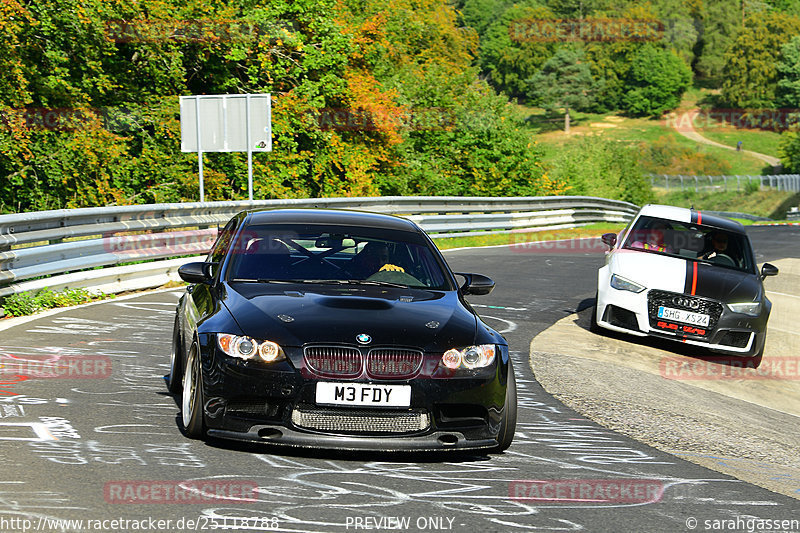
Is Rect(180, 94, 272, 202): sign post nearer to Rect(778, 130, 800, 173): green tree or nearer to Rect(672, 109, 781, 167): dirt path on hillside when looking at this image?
Rect(778, 130, 800, 173): green tree

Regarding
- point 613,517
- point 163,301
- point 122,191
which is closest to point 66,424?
point 613,517

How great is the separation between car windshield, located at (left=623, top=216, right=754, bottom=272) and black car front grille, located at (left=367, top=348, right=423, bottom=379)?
759 centimetres

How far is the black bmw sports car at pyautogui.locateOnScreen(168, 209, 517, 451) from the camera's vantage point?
5.61 m

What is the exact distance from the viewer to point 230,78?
29.3 meters

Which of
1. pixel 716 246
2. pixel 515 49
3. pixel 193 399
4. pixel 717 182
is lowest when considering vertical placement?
pixel 717 182

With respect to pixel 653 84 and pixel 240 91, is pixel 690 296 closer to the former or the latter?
pixel 240 91

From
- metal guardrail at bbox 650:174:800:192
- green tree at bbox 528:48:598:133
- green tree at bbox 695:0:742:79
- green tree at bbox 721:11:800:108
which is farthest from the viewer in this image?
green tree at bbox 695:0:742:79

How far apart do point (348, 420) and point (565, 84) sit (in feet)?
529

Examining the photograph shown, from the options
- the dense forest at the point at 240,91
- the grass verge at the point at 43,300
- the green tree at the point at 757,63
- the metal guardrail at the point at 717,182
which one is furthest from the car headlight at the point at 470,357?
the green tree at the point at 757,63

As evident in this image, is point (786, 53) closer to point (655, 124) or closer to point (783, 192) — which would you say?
point (655, 124)

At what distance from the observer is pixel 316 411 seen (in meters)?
5.61

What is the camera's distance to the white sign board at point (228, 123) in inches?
826

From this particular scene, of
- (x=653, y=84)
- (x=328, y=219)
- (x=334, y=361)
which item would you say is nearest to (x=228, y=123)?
(x=328, y=219)

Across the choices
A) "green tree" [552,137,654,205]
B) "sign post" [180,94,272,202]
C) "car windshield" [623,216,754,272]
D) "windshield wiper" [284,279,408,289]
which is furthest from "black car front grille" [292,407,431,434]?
"green tree" [552,137,654,205]
